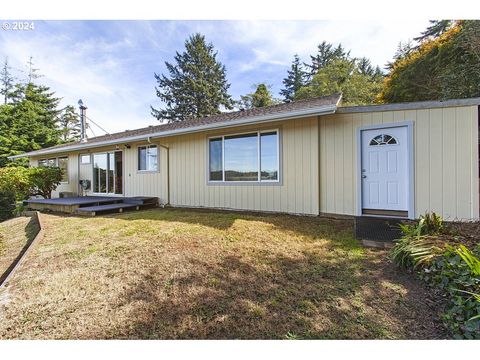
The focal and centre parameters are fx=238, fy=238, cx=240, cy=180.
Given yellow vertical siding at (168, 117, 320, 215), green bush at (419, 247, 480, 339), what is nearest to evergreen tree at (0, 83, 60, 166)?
yellow vertical siding at (168, 117, 320, 215)

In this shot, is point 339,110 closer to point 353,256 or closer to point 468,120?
point 468,120

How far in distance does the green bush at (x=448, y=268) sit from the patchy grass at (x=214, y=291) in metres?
0.15

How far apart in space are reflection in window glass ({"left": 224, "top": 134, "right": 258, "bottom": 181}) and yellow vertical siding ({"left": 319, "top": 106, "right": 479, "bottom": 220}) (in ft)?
7.21

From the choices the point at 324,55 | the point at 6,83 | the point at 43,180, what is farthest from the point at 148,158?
the point at 324,55

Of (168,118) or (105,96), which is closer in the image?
(105,96)

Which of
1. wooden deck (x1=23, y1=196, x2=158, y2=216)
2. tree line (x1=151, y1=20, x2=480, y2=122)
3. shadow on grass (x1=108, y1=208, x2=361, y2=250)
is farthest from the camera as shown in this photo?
tree line (x1=151, y1=20, x2=480, y2=122)

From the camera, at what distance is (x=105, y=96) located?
1323cm

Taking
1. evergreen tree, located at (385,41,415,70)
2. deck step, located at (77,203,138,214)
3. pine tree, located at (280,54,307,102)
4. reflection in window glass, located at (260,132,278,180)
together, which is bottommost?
deck step, located at (77,203,138,214)

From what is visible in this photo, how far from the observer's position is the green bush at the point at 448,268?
1.84 meters

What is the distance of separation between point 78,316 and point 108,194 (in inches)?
355

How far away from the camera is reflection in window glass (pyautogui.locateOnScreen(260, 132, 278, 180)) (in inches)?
248

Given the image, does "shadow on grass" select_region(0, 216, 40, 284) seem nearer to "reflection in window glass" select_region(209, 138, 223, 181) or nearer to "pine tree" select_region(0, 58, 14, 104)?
"reflection in window glass" select_region(209, 138, 223, 181)
